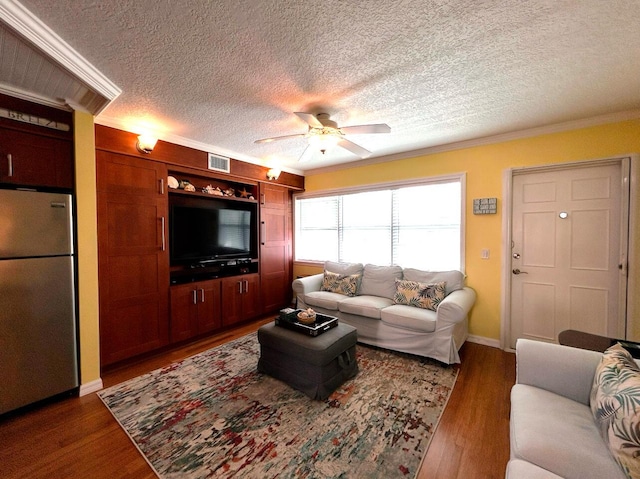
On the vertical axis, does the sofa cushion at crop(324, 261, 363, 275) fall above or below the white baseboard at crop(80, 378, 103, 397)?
above

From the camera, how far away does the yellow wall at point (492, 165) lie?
255cm

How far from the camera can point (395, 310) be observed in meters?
2.97

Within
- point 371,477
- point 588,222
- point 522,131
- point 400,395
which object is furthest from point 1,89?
point 588,222

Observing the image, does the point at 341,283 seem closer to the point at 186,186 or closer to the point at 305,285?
the point at 305,285

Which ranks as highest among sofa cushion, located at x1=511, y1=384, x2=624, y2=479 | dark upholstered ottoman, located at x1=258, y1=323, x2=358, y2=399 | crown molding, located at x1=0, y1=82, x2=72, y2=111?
crown molding, located at x1=0, y1=82, x2=72, y2=111

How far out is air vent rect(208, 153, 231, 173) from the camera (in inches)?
136

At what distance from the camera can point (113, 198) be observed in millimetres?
2623

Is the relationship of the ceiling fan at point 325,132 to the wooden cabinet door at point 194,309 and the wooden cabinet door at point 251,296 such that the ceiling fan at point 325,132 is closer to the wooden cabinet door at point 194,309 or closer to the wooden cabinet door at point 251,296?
the wooden cabinet door at point 194,309

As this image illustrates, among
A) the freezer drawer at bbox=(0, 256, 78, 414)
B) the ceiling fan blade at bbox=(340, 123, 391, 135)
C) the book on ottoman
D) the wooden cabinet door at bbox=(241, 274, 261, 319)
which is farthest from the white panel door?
the freezer drawer at bbox=(0, 256, 78, 414)

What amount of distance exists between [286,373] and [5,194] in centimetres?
255

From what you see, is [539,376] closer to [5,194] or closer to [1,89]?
[5,194]

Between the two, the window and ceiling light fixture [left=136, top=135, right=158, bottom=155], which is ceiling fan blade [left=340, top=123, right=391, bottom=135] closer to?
the window

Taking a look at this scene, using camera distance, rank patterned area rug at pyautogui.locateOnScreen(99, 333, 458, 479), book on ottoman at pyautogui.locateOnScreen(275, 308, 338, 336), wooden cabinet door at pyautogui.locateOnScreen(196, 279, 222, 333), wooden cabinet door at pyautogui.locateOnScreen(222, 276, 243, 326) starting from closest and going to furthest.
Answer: patterned area rug at pyautogui.locateOnScreen(99, 333, 458, 479) < book on ottoman at pyautogui.locateOnScreen(275, 308, 338, 336) < wooden cabinet door at pyautogui.locateOnScreen(196, 279, 222, 333) < wooden cabinet door at pyautogui.locateOnScreen(222, 276, 243, 326)

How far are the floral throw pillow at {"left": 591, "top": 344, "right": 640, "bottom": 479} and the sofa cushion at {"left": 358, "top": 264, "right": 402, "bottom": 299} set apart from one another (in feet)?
7.39
